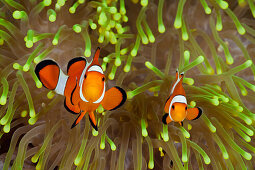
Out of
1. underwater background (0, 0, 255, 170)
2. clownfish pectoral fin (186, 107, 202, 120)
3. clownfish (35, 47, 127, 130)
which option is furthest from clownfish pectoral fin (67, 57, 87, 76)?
clownfish pectoral fin (186, 107, 202, 120)

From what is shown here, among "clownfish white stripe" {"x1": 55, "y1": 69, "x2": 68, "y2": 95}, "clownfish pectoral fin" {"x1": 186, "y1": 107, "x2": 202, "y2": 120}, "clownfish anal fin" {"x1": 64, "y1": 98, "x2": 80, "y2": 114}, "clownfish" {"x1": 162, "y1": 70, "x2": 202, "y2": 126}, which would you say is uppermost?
"clownfish white stripe" {"x1": 55, "y1": 69, "x2": 68, "y2": 95}

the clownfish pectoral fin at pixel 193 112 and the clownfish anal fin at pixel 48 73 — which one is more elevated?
the clownfish anal fin at pixel 48 73

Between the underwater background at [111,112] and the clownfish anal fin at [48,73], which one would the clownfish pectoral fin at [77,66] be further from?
the underwater background at [111,112]

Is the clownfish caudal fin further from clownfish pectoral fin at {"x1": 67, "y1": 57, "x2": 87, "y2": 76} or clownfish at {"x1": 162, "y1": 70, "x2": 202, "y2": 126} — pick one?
clownfish at {"x1": 162, "y1": 70, "x2": 202, "y2": 126}

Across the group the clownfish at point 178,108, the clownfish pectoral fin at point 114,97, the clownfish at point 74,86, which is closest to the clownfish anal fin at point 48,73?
the clownfish at point 74,86

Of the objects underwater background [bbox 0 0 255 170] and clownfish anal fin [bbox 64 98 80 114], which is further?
underwater background [bbox 0 0 255 170]

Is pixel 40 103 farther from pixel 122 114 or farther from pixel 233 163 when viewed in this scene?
pixel 233 163
